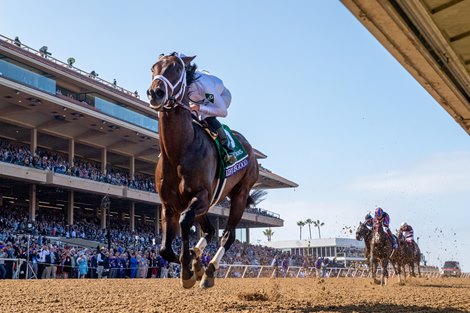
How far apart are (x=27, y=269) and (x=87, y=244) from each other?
12.4m

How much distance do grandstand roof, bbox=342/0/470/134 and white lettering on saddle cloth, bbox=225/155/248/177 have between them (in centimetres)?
283

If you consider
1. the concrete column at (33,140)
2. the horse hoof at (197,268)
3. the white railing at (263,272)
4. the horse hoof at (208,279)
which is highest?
the concrete column at (33,140)

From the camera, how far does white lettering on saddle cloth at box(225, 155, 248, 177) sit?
752 centimetres

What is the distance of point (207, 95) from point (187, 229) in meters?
2.10

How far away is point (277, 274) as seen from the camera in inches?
1038

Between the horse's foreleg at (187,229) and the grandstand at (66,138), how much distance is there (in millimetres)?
25019

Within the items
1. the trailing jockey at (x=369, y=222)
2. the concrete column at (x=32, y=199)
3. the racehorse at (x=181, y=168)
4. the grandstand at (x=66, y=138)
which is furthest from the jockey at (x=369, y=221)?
the concrete column at (x=32, y=199)

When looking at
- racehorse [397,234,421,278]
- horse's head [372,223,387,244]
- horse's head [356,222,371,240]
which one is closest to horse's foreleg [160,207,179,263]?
horse's head [372,223,387,244]

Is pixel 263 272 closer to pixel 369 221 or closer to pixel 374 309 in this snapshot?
pixel 369 221

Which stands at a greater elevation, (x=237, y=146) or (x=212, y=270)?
(x=237, y=146)

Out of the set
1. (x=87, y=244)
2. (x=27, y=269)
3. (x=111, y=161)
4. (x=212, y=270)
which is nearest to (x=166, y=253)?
(x=212, y=270)

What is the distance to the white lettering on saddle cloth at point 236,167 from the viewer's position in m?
7.52

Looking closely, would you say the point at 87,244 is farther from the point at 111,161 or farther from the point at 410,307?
the point at 410,307

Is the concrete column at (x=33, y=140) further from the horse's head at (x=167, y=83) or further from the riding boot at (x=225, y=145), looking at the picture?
the horse's head at (x=167, y=83)
